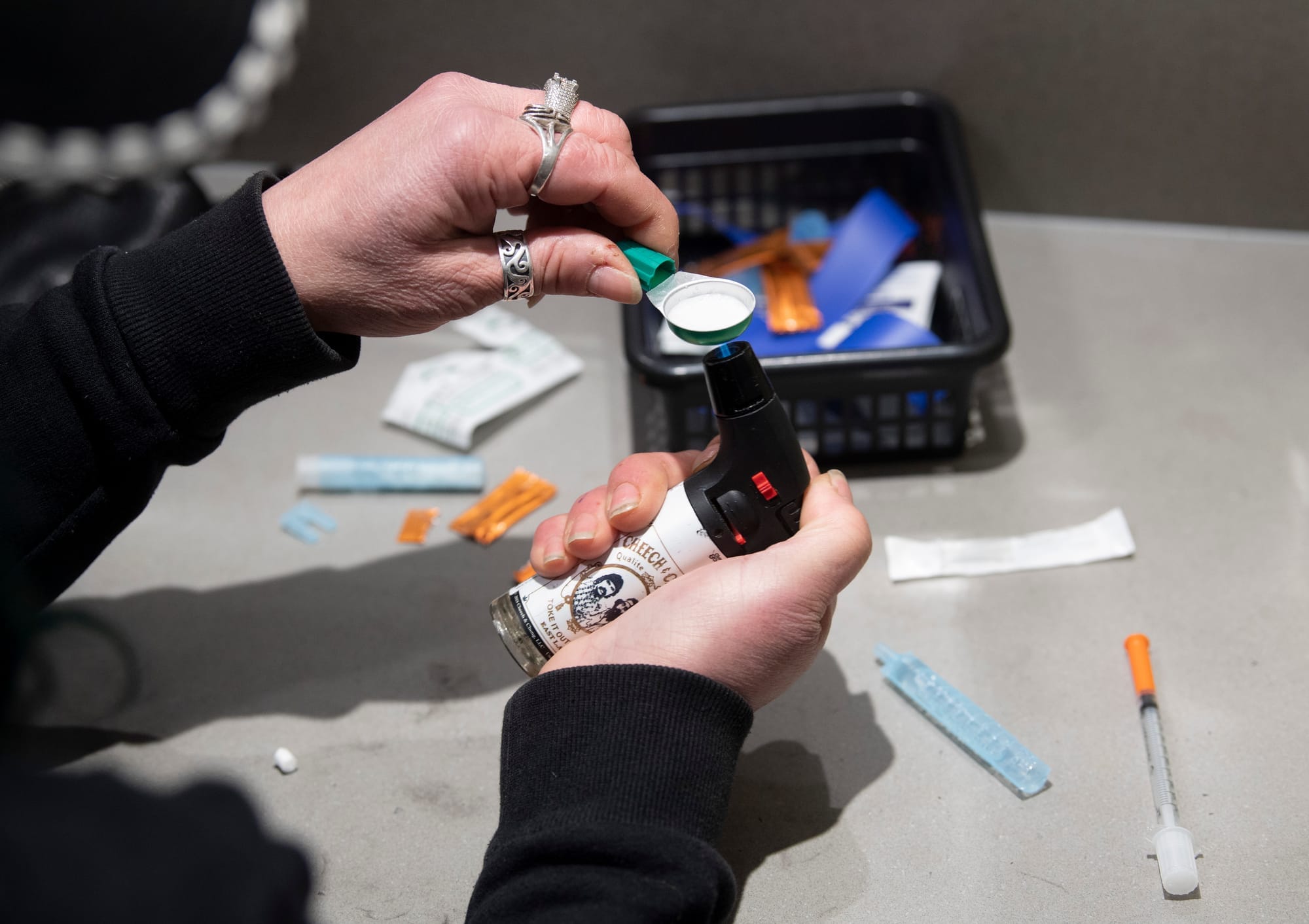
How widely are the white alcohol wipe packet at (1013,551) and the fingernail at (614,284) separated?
13.2 inches

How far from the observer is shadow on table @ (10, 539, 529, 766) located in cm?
77

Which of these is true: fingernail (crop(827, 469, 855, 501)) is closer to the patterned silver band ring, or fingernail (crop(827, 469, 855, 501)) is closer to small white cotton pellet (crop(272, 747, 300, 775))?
the patterned silver band ring

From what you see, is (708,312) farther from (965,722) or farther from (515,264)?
(965,722)

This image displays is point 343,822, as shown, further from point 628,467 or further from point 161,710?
point 628,467

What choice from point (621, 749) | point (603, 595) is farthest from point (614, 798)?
point (603, 595)

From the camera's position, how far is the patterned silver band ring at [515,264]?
642 mm

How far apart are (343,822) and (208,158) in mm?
855

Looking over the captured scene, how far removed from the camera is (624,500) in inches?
24.6

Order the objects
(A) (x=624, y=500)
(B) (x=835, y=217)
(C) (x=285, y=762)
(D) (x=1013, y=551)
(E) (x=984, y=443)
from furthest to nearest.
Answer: (B) (x=835, y=217), (E) (x=984, y=443), (D) (x=1013, y=551), (C) (x=285, y=762), (A) (x=624, y=500)

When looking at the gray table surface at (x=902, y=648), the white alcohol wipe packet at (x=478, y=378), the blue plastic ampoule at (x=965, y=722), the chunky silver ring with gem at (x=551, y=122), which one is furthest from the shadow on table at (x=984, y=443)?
the chunky silver ring with gem at (x=551, y=122)

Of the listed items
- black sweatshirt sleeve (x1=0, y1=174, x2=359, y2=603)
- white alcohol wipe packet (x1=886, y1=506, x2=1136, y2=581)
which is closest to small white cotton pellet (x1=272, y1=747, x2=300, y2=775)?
black sweatshirt sleeve (x1=0, y1=174, x2=359, y2=603)

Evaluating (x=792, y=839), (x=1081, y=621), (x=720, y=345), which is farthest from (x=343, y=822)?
(x=1081, y=621)

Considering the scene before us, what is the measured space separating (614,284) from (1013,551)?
41 centimetres

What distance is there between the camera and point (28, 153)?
898 mm
